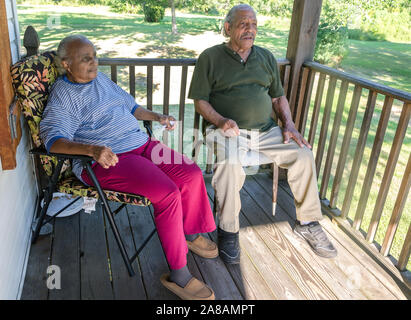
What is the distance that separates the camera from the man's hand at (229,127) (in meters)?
2.25

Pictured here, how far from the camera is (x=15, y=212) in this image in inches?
74.3

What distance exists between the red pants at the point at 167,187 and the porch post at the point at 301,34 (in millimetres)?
1273

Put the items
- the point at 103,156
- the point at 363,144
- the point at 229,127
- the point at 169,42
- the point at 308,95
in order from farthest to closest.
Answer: the point at 169,42 < the point at 308,95 < the point at 363,144 < the point at 229,127 < the point at 103,156

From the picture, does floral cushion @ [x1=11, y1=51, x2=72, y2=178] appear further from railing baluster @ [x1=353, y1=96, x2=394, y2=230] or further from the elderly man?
railing baluster @ [x1=353, y1=96, x2=394, y2=230]

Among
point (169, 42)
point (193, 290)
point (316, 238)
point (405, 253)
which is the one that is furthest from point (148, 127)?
point (169, 42)

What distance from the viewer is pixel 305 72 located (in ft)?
9.41

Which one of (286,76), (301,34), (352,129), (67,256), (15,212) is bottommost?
(67,256)

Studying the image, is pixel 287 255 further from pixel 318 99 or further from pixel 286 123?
pixel 318 99

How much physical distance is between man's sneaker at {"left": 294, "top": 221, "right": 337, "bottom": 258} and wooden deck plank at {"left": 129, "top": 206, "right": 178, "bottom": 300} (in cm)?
92

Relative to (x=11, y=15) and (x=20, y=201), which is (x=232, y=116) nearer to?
(x=20, y=201)

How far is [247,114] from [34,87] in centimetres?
129

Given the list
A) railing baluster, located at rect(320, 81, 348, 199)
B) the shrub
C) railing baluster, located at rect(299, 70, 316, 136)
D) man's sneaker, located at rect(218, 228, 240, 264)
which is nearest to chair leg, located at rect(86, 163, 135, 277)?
man's sneaker, located at rect(218, 228, 240, 264)

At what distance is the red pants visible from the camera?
186 cm
